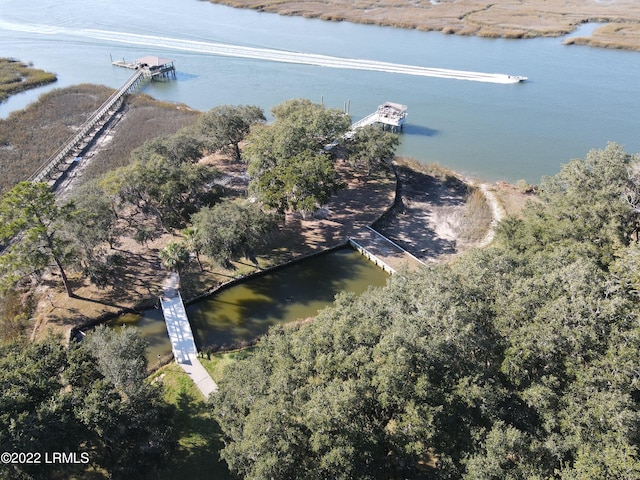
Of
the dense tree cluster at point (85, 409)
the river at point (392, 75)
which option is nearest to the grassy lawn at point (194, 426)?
the dense tree cluster at point (85, 409)

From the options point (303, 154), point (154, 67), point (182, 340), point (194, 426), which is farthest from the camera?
point (154, 67)

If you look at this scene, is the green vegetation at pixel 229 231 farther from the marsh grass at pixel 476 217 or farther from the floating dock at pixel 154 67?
the floating dock at pixel 154 67

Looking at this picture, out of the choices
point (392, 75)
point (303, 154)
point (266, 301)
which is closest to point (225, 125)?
point (303, 154)

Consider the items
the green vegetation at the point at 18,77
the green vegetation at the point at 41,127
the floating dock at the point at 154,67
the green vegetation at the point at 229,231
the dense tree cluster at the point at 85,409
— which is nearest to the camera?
the dense tree cluster at the point at 85,409

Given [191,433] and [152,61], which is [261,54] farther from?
[191,433]

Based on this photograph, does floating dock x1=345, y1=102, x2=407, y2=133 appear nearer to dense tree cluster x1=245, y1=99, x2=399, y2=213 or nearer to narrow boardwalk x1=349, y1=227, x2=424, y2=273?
dense tree cluster x1=245, y1=99, x2=399, y2=213
